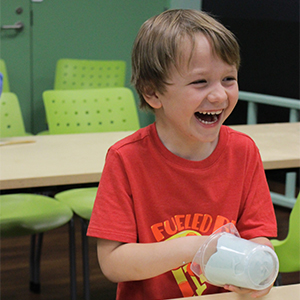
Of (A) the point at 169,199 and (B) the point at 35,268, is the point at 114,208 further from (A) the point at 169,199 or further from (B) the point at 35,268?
(B) the point at 35,268

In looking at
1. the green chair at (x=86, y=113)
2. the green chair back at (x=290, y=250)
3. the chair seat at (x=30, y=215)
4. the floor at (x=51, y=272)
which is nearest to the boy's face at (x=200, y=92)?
the green chair back at (x=290, y=250)

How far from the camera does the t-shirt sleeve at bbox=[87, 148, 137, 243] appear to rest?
0.85m

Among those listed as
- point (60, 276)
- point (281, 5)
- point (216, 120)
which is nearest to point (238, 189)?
point (216, 120)

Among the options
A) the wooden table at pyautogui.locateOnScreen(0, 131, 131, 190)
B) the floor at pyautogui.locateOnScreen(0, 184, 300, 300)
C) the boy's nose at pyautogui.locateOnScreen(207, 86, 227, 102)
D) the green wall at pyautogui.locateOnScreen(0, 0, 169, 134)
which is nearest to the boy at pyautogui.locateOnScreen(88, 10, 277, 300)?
the boy's nose at pyautogui.locateOnScreen(207, 86, 227, 102)

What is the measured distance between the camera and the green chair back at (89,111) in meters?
2.13

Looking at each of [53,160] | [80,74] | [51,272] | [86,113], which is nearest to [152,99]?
[53,160]

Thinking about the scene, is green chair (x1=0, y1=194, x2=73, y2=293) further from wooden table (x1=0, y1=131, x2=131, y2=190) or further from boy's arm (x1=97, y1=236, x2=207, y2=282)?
boy's arm (x1=97, y1=236, x2=207, y2=282)

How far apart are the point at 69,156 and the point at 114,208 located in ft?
2.23

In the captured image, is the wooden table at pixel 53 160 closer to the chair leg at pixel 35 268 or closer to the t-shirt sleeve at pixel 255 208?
the t-shirt sleeve at pixel 255 208

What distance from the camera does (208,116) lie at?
34.3 inches

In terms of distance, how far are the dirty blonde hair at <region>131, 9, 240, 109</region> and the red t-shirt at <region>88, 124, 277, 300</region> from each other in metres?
0.13

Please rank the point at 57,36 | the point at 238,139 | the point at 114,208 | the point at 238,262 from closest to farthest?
the point at 238,262 < the point at 114,208 < the point at 238,139 < the point at 57,36

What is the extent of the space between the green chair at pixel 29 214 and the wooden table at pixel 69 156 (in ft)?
0.97

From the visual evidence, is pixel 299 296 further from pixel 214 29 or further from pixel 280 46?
pixel 280 46
